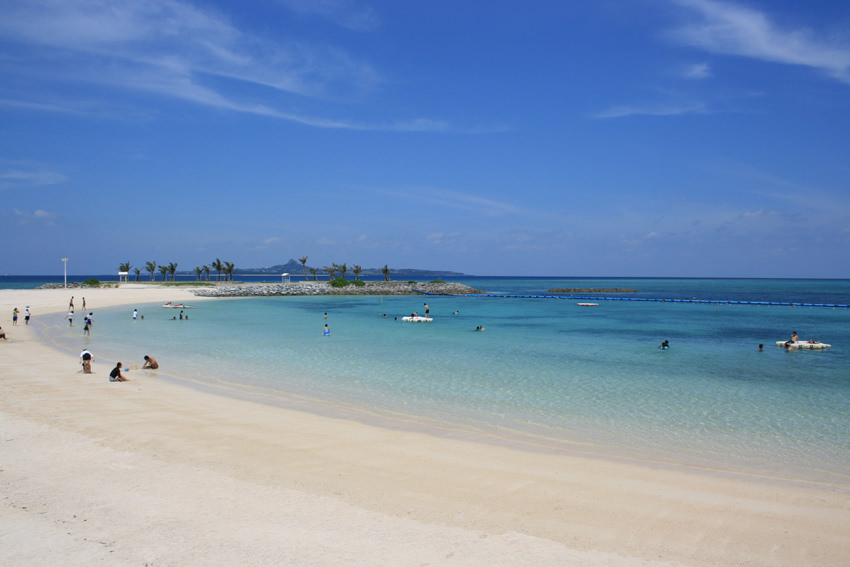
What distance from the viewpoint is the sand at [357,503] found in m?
5.20

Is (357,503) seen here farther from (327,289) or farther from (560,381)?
(327,289)

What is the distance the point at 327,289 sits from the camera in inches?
3219

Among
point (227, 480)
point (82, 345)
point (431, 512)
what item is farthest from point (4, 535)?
point (82, 345)

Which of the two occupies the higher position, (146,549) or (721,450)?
(146,549)

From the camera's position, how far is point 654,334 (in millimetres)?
31000

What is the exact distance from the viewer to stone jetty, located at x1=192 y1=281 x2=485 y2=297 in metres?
73.3

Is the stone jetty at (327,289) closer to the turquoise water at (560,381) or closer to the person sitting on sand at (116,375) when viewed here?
the turquoise water at (560,381)

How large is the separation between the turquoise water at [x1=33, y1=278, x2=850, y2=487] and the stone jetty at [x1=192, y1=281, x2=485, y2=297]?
1601 inches

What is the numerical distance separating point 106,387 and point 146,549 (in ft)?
33.3

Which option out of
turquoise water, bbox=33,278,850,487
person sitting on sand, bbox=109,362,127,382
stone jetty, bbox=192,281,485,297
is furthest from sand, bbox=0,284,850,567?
stone jetty, bbox=192,281,485,297

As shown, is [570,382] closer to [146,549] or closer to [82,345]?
[146,549]

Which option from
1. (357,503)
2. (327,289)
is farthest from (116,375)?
(327,289)

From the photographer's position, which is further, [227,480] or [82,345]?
[82,345]

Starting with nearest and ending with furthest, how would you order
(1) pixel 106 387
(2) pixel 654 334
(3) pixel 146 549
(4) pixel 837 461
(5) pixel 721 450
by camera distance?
(3) pixel 146 549 → (4) pixel 837 461 → (5) pixel 721 450 → (1) pixel 106 387 → (2) pixel 654 334
